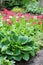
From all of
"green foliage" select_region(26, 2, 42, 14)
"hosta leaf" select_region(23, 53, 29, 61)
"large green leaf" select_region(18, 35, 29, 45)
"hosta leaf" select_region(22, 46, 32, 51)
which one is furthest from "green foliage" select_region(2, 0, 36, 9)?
"hosta leaf" select_region(23, 53, 29, 61)

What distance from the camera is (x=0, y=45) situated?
4.53 metres

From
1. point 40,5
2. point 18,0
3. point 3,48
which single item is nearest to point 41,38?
point 3,48

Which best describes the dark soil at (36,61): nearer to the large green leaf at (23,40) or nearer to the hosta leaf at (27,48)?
the hosta leaf at (27,48)

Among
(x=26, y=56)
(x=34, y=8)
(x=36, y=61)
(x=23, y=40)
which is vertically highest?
(x=23, y=40)

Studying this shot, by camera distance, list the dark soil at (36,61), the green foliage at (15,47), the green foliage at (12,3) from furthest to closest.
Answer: the green foliage at (12,3) < the dark soil at (36,61) < the green foliage at (15,47)

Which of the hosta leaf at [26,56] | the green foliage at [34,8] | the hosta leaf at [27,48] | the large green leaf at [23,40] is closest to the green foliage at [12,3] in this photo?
the green foliage at [34,8]

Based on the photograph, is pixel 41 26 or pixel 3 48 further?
pixel 41 26

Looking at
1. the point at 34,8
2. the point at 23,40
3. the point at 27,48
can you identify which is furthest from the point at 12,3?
the point at 27,48

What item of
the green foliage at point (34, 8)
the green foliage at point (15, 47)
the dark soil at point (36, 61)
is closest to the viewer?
the green foliage at point (15, 47)

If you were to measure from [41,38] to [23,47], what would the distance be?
1.32 m

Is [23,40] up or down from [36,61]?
up

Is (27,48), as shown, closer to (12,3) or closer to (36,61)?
(36,61)

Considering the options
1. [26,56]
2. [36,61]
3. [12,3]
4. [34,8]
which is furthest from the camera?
[12,3]

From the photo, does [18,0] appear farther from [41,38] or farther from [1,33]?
[1,33]
